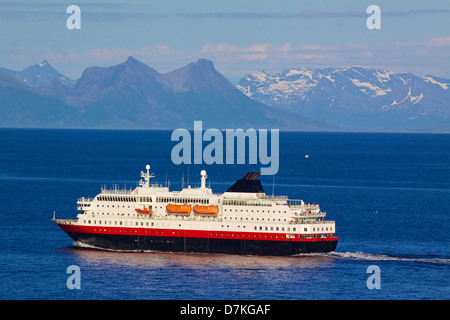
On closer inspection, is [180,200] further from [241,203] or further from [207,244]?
[241,203]

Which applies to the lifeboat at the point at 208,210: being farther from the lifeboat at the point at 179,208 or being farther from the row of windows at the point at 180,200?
the row of windows at the point at 180,200

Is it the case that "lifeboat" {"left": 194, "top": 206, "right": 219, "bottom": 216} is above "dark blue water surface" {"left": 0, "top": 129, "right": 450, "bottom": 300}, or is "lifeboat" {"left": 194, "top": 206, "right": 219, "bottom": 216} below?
above

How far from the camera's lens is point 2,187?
15475 centimetres

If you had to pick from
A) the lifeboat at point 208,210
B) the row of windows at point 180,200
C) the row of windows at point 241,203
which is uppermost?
the row of windows at point 180,200

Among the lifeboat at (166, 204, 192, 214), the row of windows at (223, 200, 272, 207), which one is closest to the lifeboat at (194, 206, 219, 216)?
the lifeboat at (166, 204, 192, 214)

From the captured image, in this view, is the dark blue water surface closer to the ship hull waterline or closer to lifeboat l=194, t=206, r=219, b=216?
the ship hull waterline

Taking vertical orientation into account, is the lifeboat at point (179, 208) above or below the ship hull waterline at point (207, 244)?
above

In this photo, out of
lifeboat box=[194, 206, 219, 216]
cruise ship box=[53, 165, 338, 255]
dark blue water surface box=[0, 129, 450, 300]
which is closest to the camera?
dark blue water surface box=[0, 129, 450, 300]

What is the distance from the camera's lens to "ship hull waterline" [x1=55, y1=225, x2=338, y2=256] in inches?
3617

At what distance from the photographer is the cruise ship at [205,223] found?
92.1m

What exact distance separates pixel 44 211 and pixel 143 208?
2971 cm

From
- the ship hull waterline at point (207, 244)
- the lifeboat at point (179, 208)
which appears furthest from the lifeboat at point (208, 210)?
the ship hull waterline at point (207, 244)

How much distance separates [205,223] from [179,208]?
355 cm
